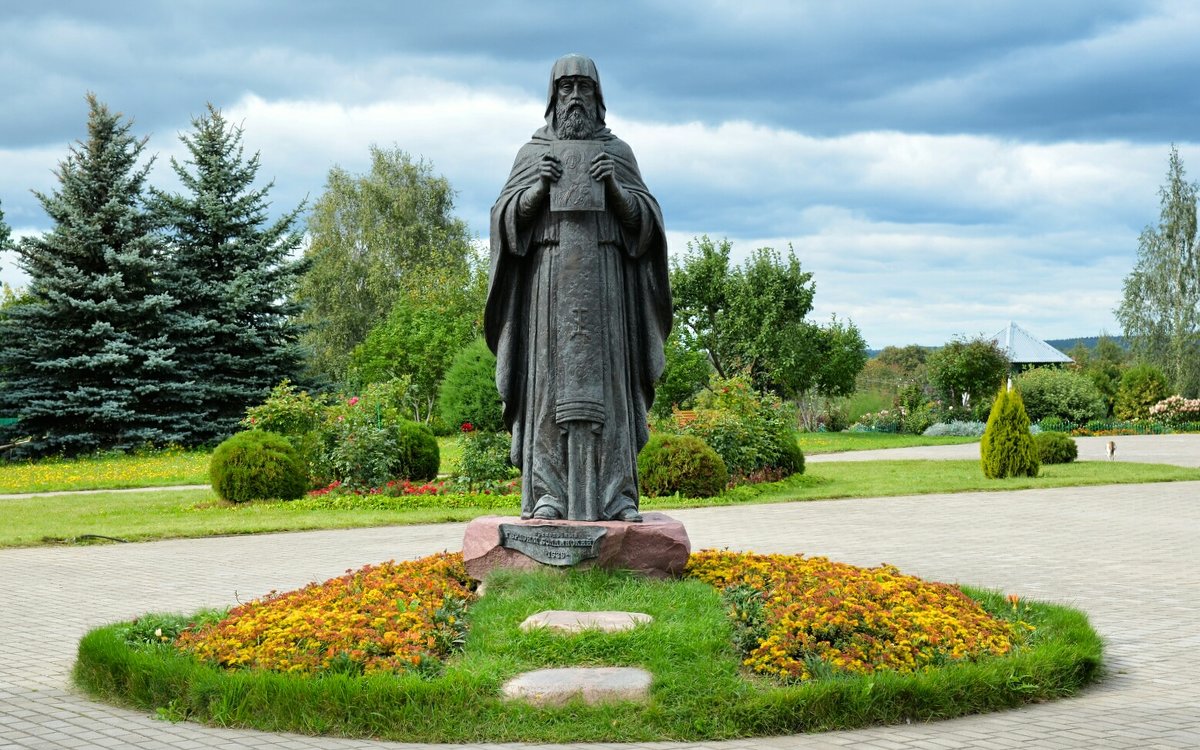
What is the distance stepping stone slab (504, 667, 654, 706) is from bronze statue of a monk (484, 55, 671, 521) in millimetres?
1853

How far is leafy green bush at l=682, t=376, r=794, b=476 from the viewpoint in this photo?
20.0m

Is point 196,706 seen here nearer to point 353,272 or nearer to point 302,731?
point 302,731

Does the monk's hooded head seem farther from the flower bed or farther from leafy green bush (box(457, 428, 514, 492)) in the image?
leafy green bush (box(457, 428, 514, 492))

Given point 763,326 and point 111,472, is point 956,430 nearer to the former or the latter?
point 763,326

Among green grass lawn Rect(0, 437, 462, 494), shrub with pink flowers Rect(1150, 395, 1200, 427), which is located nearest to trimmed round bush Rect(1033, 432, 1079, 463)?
green grass lawn Rect(0, 437, 462, 494)

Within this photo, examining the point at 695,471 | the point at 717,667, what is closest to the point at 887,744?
the point at 717,667

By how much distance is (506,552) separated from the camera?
291 inches

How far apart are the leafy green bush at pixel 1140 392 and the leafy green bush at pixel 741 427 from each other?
30672mm

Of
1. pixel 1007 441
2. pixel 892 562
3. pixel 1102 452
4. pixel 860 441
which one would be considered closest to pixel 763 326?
pixel 860 441

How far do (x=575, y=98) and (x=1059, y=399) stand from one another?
4067cm

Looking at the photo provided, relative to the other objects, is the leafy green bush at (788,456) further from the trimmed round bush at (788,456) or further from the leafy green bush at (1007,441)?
the leafy green bush at (1007,441)

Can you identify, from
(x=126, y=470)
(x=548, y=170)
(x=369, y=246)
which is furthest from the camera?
(x=369, y=246)

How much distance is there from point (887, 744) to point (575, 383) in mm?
3074

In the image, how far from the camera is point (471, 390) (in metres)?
23.1
